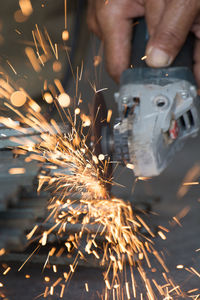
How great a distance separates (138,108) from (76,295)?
0.80 m

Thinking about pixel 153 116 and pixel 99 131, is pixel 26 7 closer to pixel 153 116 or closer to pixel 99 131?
pixel 99 131

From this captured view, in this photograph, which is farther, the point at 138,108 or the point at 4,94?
the point at 4,94

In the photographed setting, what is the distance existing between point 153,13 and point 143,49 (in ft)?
0.56

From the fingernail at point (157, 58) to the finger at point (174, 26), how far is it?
3 centimetres

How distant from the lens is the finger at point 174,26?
1.77m

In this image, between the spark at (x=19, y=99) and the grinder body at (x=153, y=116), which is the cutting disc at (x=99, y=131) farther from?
the spark at (x=19, y=99)

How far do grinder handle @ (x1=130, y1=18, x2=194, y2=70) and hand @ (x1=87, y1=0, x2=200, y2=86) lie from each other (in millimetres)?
33

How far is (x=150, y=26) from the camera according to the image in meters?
1.88

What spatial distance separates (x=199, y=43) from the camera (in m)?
2.00

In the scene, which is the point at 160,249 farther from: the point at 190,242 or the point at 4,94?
the point at 4,94

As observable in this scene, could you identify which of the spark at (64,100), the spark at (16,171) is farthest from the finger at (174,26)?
the spark at (64,100)

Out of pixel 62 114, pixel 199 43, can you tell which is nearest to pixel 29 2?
pixel 62 114

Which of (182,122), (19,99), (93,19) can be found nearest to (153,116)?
(182,122)

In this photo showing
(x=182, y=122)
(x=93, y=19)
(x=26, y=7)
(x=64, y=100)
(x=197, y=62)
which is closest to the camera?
(x=182, y=122)
